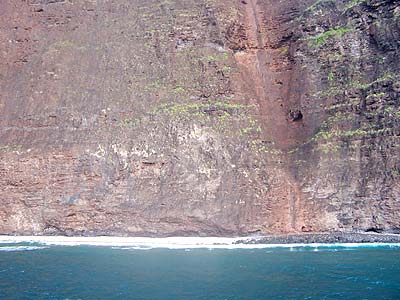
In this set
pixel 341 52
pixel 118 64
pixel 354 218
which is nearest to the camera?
pixel 354 218

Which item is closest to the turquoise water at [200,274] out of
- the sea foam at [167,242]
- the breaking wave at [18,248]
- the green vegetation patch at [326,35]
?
the breaking wave at [18,248]

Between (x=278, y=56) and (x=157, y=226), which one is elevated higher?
(x=278, y=56)

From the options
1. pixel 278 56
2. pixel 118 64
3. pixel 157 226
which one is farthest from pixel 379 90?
pixel 118 64

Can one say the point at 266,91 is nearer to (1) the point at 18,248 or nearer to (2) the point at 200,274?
(1) the point at 18,248

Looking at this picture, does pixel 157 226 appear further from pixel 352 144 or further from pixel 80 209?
pixel 352 144

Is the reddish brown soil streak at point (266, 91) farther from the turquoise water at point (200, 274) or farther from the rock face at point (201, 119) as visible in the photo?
the turquoise water at point (200, 274)

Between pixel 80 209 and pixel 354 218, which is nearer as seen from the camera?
pixel 354 218
